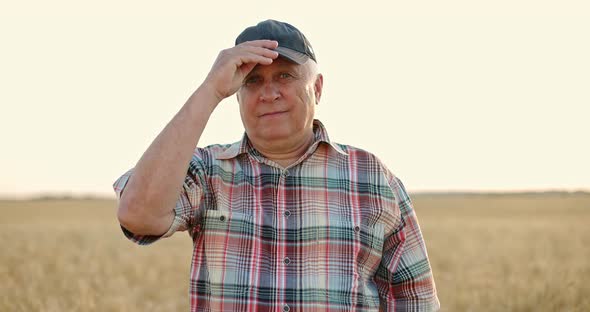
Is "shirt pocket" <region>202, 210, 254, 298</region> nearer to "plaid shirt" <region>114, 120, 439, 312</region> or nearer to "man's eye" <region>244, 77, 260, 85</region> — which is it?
"plaid shirt" <region>114, 120, 439, 312</region>

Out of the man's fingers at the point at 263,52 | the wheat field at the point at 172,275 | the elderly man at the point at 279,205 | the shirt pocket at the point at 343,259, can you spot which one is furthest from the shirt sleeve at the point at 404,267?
the wheat field at the point at 172,275

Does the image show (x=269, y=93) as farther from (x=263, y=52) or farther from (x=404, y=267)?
(x=404, y=267)

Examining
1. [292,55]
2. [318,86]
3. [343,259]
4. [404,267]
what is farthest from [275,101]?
[404,267]

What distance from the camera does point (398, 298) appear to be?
8.60 feet

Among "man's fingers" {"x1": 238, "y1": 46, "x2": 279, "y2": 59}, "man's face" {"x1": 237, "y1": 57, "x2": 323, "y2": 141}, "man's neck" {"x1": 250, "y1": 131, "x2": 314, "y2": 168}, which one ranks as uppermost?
"man's fingers" {"x1": 238, "y1": 46, "x2": 279, "y2": 59}

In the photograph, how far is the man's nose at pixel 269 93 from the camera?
2391mm

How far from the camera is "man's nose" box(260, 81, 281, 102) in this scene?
2391 mm

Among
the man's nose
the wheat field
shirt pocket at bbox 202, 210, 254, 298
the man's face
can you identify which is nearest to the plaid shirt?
shirt pocket at bbox 202, 210, 254, 298

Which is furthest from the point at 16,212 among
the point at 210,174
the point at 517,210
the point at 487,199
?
the point at 210,174

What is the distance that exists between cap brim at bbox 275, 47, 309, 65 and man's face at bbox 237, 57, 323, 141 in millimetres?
29

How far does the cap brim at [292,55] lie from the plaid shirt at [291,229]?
31 centimetres

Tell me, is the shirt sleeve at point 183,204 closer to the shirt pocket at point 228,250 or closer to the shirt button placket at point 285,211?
the shirt pocket at point 228,250

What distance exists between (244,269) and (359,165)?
62cm

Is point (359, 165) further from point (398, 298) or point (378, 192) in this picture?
point (398, 298)
